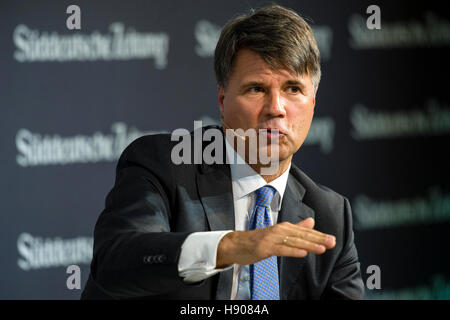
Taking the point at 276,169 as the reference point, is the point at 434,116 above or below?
above

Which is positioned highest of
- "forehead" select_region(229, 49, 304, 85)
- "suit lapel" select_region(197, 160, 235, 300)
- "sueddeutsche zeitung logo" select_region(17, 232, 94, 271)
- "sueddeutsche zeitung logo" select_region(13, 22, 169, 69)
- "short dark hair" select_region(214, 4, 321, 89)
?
"sueddeutsche zeitung logo" select_region(13, 22, 169, 69)

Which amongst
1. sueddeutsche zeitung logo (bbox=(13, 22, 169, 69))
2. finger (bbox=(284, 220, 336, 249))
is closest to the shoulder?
finger (bbox=(284, 220, 336, 249))

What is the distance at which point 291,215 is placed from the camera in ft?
6.49

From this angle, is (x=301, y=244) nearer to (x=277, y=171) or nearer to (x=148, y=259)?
(x=148, y=259)

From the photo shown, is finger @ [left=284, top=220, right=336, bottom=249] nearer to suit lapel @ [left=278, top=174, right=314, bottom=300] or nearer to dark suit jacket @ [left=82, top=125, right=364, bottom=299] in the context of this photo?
dark suit jacket @ [left=82, top=125, right=364, bottom=299]

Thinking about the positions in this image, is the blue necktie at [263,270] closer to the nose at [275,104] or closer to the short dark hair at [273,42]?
the nose at [275,104]

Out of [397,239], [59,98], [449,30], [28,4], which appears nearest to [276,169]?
[59,98]

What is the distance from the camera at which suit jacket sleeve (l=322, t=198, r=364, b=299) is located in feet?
6.49

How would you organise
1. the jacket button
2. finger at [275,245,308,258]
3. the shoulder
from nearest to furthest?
1. finger at [275,245,308,258]
2. the jacket button
3. the shoulder

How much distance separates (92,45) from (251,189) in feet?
6.40

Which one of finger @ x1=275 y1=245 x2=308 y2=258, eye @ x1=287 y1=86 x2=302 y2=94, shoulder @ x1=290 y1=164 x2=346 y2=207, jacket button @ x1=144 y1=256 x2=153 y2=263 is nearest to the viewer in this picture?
finger @ x1=275 y1=245 x2=308 y2=258

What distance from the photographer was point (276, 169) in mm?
1972

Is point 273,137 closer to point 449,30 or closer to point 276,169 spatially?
point 276,169

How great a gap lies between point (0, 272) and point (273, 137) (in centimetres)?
222
